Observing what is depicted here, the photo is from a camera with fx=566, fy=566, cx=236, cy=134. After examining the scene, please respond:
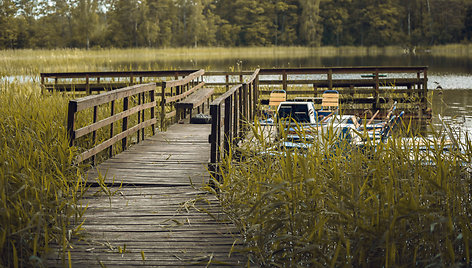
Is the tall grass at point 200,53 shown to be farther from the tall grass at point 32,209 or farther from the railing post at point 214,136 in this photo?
the tall grass at point 32,209

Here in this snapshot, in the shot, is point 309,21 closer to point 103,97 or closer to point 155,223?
point 103,97

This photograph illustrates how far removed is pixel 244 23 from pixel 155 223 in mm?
70391

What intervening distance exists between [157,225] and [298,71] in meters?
12.7

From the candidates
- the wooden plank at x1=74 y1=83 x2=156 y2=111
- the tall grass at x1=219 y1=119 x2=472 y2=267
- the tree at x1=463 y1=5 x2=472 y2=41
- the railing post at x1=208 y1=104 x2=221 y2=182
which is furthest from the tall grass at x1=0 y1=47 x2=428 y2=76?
the tall grass at x1=219 y1=119 x2=472 y2=267

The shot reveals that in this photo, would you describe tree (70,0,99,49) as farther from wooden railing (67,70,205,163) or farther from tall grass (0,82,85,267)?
tall grass (0,82,85,267)

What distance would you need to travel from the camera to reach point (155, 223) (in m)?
4.71

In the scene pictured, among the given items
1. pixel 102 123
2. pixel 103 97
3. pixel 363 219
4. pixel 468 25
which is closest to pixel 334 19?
pixel 468 25

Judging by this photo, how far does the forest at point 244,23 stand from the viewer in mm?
66938

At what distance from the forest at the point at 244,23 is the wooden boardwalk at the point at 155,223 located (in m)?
60.5

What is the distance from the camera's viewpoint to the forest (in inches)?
2635

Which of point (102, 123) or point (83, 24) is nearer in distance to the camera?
point (102, 123)

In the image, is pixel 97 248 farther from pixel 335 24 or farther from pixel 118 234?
pixel 335 24

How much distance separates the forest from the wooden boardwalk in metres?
60.5

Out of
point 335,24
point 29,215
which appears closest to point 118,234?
point 29,215
